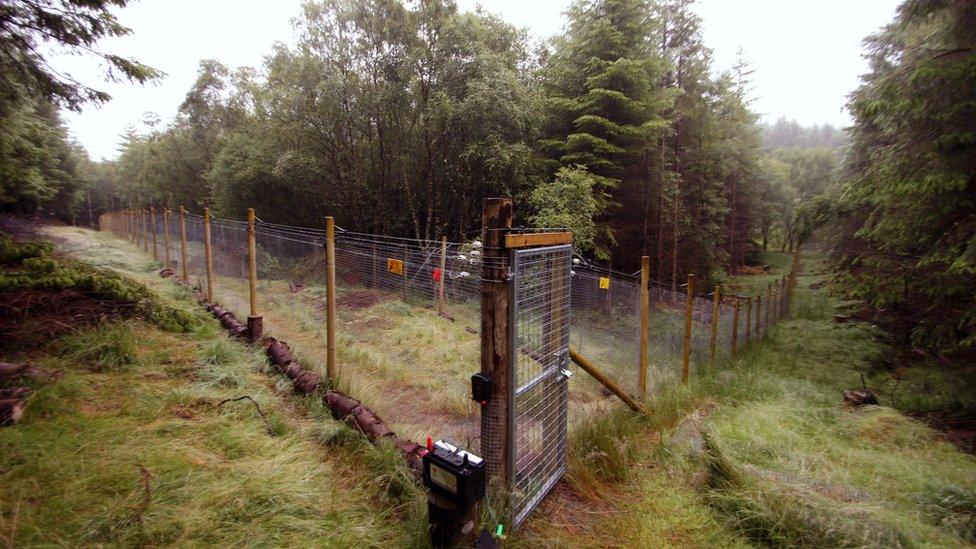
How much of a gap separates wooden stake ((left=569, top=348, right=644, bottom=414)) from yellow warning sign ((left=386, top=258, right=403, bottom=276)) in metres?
1.91

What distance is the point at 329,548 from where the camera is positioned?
198 centimetres

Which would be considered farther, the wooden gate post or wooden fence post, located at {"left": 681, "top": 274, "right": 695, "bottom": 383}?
wooden fence post, located at {"left": 681, "top": 274, "right": 695, "bottom": 383}

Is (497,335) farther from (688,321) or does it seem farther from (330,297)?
(688,321)

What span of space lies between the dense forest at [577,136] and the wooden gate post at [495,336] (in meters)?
5.97

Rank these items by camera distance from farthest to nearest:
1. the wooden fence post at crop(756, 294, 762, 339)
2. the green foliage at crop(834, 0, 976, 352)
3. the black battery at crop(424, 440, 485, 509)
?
1. the wooden fence post at crop(756, 294, 762, 339)
2. the green foliage at crop(834, 0, 976, 352)
3. the black battery at crop(424, 440, 485, 509)

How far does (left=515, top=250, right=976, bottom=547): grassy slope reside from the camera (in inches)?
87.4

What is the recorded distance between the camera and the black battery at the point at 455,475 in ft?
6.05

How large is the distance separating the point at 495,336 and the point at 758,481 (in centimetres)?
191

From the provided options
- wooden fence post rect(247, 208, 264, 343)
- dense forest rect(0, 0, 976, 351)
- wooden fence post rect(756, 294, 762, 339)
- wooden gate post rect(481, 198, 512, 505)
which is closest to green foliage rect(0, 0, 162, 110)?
dense forest rect(0, 0, 976, 351)

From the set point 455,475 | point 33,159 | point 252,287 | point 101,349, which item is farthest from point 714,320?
point 33,159

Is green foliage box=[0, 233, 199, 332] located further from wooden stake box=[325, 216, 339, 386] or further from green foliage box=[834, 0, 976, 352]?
green foliage box=[834, 0, 976, 352]

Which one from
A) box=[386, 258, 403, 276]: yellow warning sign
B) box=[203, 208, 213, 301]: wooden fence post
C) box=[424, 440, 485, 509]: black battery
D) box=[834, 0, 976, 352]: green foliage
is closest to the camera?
box=[424, 440, 485, 509]: black battery

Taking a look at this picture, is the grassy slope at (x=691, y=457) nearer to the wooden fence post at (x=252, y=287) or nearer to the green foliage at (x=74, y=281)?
the wooden fence post at (x=252, y=287)

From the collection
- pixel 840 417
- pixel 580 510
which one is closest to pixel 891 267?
pixel 840 417
